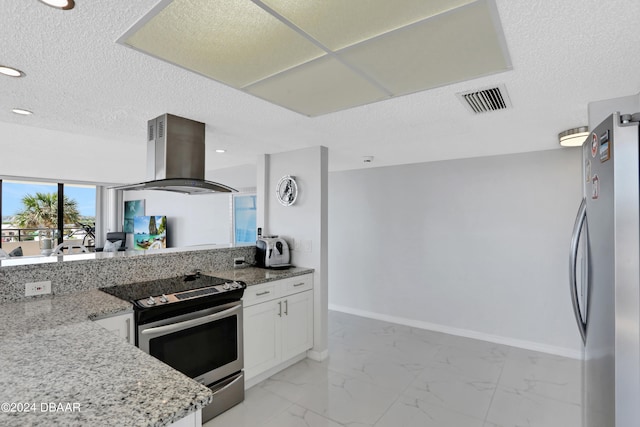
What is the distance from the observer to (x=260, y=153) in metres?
3.73

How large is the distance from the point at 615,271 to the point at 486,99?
1.38 metres

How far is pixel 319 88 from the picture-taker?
1.91 meters

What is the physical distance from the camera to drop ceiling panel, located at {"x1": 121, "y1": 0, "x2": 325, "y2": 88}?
1.20 meters

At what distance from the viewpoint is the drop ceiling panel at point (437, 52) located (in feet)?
4.10

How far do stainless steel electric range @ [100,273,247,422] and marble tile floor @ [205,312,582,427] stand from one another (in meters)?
0.25

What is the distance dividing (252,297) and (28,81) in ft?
6.54

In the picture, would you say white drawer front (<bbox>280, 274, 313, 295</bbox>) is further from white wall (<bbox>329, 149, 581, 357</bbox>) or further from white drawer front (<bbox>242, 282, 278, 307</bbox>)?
white wall (<bbox>329, 149, 581, 357</bbox>)

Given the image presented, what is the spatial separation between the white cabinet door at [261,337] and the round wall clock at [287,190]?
1149 millimetres

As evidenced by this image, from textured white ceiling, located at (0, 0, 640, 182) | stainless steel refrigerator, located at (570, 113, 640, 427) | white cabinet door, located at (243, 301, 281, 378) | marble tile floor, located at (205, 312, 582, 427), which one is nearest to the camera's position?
stainless steel refrigerator, located at (570, 113, 640, 427)

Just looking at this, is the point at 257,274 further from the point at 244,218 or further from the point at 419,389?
the point at 244,218

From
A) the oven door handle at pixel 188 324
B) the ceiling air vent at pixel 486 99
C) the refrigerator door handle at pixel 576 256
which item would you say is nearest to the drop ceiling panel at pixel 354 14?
the ceiling air vent at pixel 486 99

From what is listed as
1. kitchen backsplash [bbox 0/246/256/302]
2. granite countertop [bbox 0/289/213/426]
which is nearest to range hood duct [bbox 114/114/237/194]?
kitchen backsplash [bbox 0/246/256/302]

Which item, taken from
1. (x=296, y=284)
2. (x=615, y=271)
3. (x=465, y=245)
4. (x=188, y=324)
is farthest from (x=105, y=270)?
(x=465, y=245)

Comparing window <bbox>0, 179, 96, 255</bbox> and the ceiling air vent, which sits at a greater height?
the ceiling air vent
